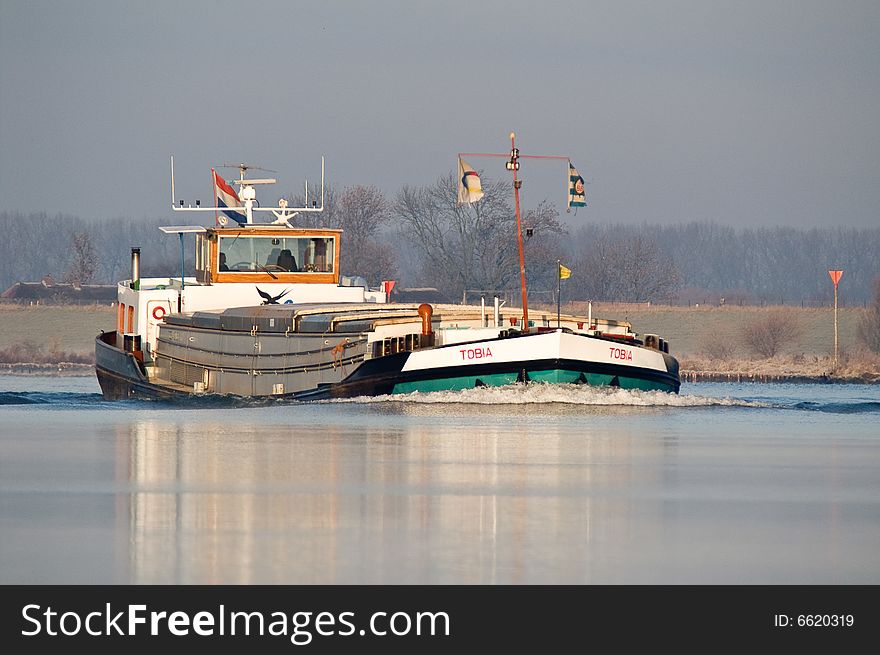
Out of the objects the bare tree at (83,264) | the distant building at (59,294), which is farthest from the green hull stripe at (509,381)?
the bare tree at (83,264)

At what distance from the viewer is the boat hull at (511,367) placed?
3350cm

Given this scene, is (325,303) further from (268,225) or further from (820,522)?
(820,522)

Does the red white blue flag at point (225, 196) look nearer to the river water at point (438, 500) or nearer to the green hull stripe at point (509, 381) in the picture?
the green hull stripe at point (509, 381)

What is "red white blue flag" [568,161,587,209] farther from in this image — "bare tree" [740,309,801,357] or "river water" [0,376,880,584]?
"bare tree" [740,309,801,357]

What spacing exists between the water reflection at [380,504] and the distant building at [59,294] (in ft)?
299

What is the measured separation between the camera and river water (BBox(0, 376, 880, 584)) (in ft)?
39.7

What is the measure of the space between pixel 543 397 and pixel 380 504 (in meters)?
17.6

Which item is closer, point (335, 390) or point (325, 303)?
point (335, 390)

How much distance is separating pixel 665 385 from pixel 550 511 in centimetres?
2105

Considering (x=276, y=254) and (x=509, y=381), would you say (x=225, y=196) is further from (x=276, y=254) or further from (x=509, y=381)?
(x=509, y=381)

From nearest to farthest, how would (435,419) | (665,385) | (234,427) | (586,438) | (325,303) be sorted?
(586,438) → (234,427) → (435,419) → (665,385) → (325,303)

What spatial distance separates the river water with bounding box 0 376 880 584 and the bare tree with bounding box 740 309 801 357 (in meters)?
51.8

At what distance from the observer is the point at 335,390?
3594 centimetres

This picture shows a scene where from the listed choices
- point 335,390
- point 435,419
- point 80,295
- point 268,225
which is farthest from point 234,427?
point 80,295
